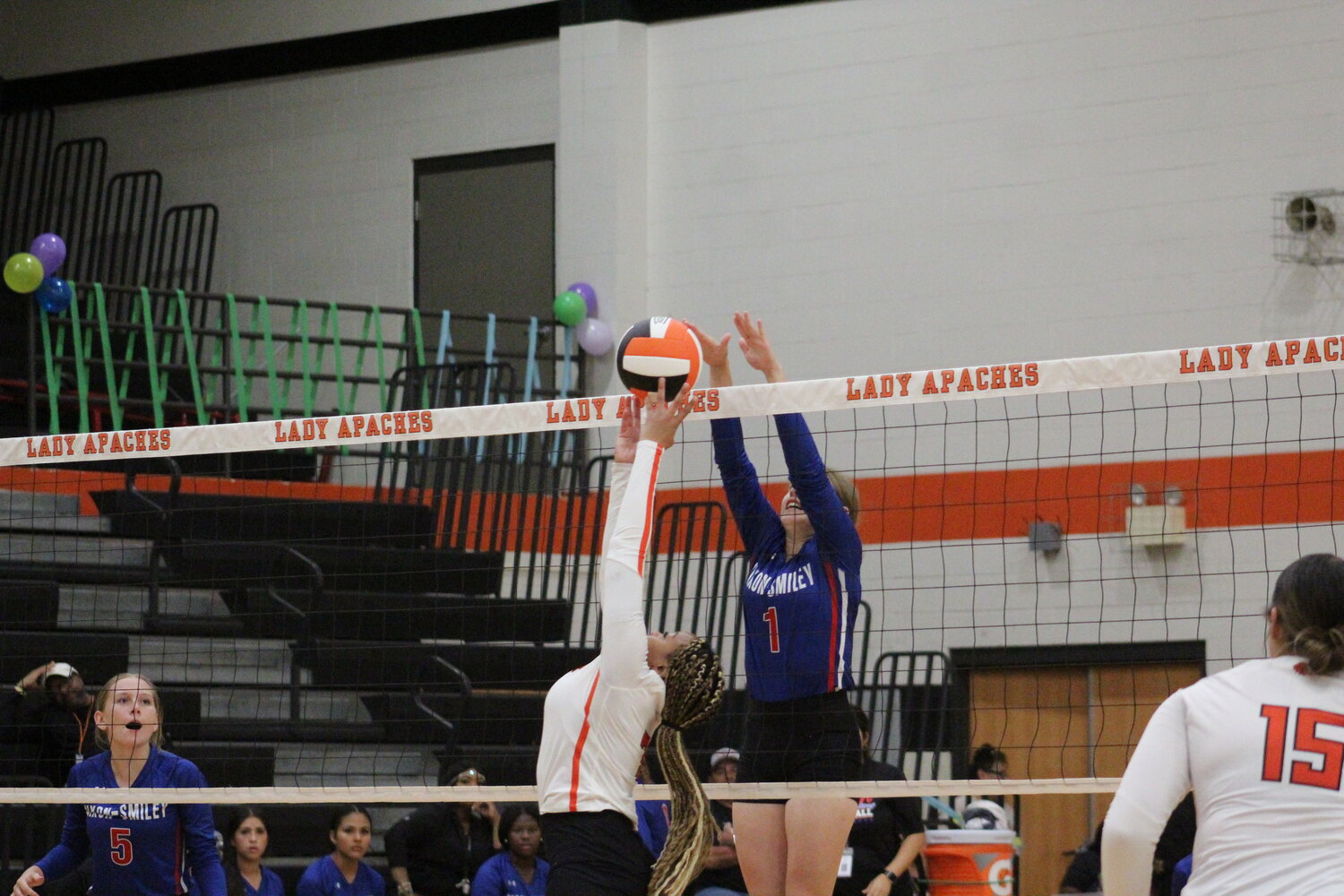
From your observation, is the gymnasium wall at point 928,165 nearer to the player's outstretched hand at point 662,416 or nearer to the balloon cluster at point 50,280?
the balloon cluster at point 50,280

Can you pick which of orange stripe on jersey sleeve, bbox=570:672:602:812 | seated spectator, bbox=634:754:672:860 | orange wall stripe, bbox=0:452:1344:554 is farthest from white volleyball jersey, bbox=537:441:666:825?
orange wall stripe, bbox=0:452:1344:554

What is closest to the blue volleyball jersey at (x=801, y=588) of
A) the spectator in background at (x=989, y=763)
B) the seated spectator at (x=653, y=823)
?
the seated spectator at (x=653, y=823)

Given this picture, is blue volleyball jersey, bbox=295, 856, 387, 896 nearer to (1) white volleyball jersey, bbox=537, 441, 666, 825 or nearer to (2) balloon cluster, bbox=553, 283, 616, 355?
(1) white volleyball jersey, bbox=537, 441, 666, 825

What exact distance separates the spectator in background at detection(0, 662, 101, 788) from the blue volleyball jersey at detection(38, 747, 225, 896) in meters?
2.63

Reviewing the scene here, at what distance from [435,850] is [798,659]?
4.41 meters

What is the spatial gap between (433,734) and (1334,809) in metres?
8.15

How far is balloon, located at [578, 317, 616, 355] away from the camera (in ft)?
43.4

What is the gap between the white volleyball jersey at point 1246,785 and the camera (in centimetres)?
307

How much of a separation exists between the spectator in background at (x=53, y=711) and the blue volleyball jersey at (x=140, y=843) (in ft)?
8.64

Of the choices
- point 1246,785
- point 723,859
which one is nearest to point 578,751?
point 1246,785

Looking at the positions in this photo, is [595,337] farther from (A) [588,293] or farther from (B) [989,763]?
(B) [989,763]

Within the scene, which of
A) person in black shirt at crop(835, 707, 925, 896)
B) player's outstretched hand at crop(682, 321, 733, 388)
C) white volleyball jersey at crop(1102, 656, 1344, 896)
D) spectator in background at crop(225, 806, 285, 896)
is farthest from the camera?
person in black shirt at crop(835, 707, 925, 896)

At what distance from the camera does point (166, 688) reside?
998cm

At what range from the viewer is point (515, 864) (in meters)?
8.83
